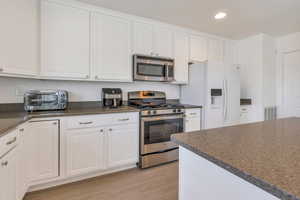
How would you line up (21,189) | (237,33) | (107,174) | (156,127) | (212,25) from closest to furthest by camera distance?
(21,189), (107,174), (156,127), (212,25), (237,33)

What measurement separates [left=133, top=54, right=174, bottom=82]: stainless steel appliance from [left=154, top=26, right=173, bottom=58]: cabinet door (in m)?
0.12

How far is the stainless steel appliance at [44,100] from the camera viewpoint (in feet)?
6.77

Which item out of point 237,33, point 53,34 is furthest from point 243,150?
point 237,33

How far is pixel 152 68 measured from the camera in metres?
2.95

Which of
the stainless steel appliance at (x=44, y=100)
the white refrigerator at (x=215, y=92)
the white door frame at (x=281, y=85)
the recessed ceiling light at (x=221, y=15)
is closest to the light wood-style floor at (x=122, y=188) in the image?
the stainless steel appliance at (x=44, y=100)

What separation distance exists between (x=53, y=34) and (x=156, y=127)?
2.01 metres

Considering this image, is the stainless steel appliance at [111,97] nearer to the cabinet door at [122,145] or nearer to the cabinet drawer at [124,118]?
the cabinet drawer at [124,118]

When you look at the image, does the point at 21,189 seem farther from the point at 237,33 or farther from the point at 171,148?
the point at 237,33

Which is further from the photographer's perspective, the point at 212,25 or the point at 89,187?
the point at 212,25

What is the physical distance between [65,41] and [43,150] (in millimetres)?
1471

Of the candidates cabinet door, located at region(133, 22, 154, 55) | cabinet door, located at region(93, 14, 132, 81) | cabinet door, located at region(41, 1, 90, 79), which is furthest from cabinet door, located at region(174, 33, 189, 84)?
cabinet door, located at region(41, 1, 90, 79)

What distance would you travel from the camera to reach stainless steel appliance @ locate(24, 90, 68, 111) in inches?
81.2

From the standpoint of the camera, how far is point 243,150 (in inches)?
31.9

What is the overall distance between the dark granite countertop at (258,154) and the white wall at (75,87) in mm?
2078
